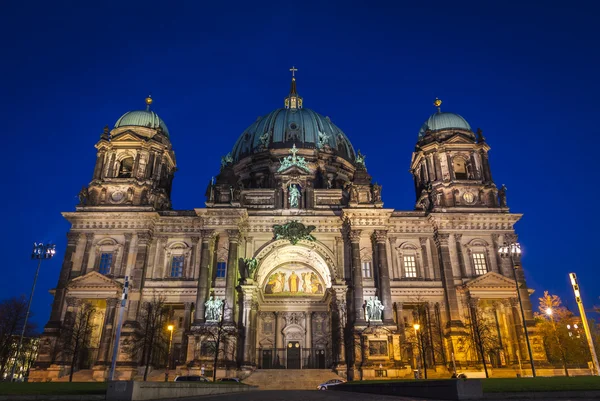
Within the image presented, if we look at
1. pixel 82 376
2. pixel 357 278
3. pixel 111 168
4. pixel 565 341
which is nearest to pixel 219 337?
pixel 82 376

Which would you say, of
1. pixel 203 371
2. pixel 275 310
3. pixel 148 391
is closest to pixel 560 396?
pixel 148 391

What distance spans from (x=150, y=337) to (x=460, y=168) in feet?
126

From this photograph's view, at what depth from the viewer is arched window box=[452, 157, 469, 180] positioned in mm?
54200

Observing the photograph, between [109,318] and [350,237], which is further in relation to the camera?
[350,237]

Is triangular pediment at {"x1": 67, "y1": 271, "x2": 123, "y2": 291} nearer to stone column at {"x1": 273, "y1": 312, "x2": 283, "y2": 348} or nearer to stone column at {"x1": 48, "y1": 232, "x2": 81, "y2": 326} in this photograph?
stone column at {"x1": 48, "y1": 232, "x2": 81, "y2": 326}

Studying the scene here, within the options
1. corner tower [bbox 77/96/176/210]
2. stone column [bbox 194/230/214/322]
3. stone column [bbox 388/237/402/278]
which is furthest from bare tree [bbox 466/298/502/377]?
corner tower [bbox 77/96/176/210]

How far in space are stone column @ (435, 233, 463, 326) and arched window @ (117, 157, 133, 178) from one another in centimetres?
3528

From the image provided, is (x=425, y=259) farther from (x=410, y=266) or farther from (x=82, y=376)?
(x=82, y=376)

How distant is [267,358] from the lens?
52.5 metres

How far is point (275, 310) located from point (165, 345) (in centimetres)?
1333

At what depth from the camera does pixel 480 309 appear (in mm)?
46312

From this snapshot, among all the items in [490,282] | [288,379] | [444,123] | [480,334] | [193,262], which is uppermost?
[444,123]

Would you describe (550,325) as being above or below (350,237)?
below

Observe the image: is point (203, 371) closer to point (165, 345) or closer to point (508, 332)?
point (165, 345)
